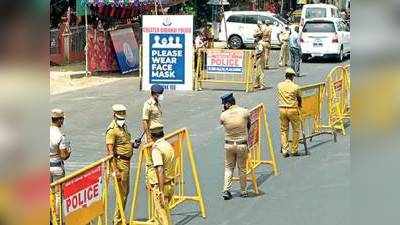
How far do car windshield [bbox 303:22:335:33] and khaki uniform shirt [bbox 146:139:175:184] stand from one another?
21.3m

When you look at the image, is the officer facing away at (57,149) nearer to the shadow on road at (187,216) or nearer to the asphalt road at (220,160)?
the asphalt road at (220,160)

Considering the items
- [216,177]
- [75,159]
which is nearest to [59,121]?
[216,177]

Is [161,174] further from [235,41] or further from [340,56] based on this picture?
[235,41]

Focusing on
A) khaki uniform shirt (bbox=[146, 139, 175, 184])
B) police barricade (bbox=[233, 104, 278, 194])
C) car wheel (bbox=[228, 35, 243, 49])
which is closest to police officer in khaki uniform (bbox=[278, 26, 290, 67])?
car wheel (bbox=[228, 35, 243, 49])

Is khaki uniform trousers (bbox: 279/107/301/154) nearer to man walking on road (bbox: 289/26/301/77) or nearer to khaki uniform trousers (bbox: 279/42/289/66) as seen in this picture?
man walking on road (bbox: 289/26/301/77)

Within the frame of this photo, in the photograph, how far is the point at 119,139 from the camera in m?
8.75

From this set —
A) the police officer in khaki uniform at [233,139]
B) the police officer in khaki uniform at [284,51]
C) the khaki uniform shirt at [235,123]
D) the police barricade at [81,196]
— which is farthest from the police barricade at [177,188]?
the police officer in khaki uniform at [284,51]

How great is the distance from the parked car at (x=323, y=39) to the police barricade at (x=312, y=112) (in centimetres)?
1352

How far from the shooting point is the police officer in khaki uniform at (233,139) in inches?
391

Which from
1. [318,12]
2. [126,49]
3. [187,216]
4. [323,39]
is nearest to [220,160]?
[187,216]

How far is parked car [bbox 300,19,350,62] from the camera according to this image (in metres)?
28.0

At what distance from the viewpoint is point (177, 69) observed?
20.4 metres

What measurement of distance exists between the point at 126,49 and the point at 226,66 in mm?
5525
